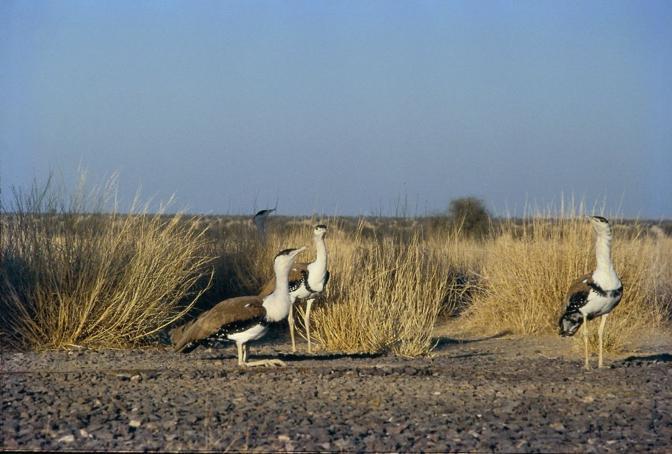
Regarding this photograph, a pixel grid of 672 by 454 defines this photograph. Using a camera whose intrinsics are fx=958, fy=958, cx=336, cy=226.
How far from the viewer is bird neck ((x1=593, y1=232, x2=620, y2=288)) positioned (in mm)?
11398

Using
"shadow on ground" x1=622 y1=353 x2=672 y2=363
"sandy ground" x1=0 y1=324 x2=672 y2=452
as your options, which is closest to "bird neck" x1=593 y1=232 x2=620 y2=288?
"sandy ground" x1=0 y1=324 x2=672 y2=452

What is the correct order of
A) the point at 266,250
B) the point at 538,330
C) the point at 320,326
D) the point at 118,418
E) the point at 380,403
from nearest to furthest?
the point at 118,418
the point at 380,403
the point at 320,326
the point at 538,330
the point at 266,250

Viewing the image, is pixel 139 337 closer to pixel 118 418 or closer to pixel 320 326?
pixel 320 326

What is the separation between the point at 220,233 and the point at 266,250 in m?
1.71

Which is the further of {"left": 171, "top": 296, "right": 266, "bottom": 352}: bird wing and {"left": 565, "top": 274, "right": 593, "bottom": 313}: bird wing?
{"left": 565, "top": 274, "right": 593, "bottom": 313}: bird wing

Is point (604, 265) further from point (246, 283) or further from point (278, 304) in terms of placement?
point (246, 283)

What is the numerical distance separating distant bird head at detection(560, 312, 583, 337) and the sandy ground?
486mm

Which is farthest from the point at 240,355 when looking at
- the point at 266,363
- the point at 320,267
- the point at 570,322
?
the point at 570,322

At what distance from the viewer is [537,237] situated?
16.5 metres

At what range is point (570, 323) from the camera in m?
12.2

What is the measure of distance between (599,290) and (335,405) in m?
4.29

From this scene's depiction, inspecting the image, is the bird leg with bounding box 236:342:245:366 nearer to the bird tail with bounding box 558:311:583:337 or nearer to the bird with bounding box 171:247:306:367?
the bird with bounding box 171:247:306:367

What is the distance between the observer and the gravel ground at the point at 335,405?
23.7 feet

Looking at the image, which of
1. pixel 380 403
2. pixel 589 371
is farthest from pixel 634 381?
pixel 380 403
